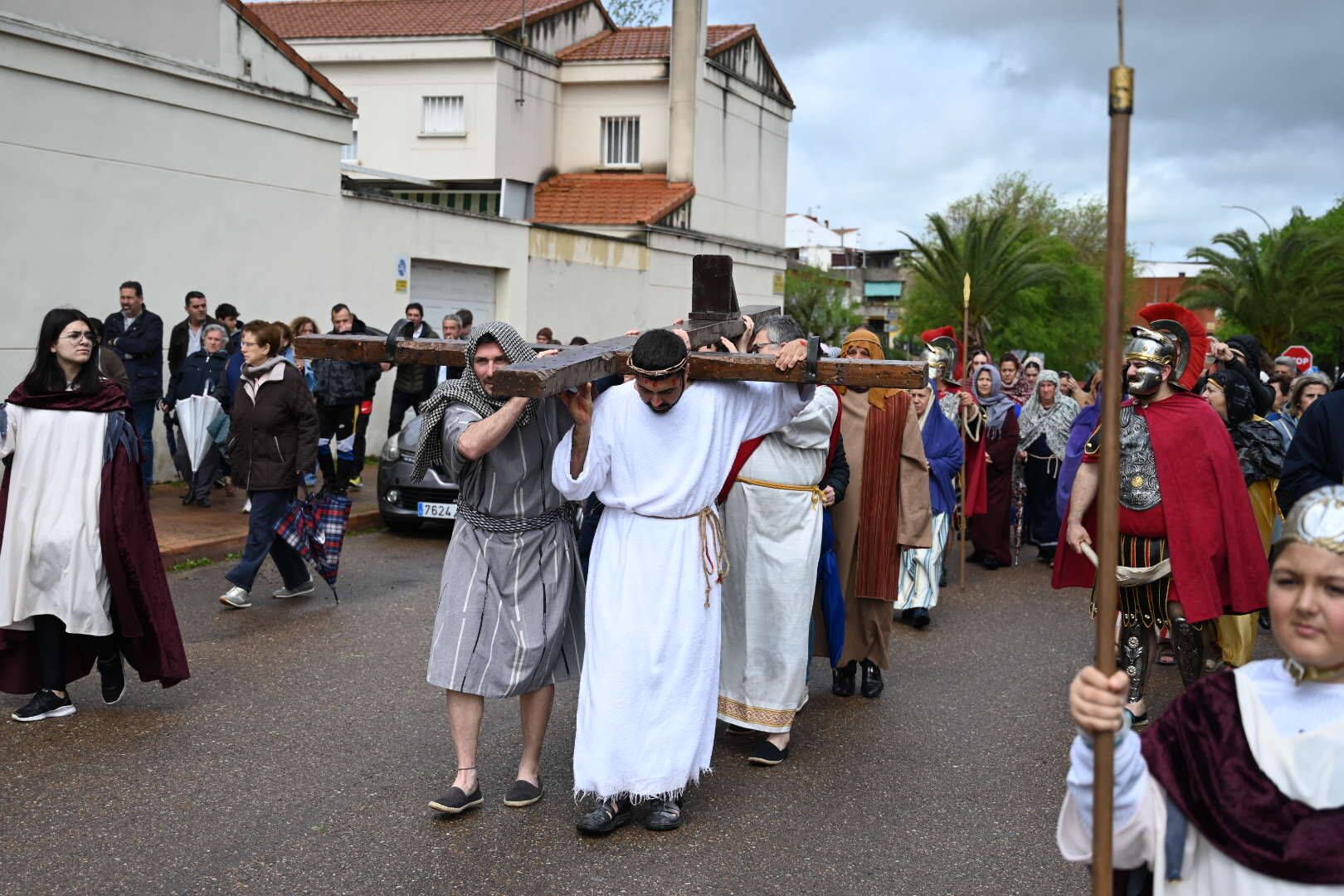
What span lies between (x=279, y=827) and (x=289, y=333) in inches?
292

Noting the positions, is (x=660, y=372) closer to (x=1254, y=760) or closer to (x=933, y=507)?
(x=1254, y=760)

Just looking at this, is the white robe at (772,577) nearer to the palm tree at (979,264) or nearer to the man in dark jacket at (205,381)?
the man in dark jacket at (205,381)

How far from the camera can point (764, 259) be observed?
31062 mm

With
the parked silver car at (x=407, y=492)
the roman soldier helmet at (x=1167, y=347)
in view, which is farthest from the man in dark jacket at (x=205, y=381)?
the roman soldier helmet at (x=1167, y=347)

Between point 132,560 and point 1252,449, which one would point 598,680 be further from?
point 1252,449

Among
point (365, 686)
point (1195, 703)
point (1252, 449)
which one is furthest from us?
point (1252, 449)

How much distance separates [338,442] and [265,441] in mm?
5063

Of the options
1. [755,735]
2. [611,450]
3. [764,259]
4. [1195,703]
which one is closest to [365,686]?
[755,735]

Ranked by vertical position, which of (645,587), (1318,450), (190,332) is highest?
(190,332)

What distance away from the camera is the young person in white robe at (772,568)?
244 inches

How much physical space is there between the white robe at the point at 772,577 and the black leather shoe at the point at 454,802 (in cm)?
142

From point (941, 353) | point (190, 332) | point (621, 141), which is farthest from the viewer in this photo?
point (621, 141)

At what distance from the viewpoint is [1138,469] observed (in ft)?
21.7

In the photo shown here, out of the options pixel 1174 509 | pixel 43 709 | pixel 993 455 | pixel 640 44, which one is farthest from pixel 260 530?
pixel 640 44
